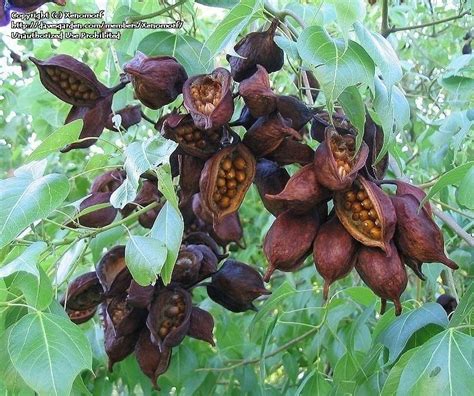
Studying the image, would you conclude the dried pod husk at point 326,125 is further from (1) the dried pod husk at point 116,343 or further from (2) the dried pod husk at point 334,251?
(1) the dried pod husk at point 116,343

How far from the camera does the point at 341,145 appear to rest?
1.08 meters

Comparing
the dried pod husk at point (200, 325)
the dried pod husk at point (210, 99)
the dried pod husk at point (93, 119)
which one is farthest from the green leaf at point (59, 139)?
the dried pod husk at point (200, 325)

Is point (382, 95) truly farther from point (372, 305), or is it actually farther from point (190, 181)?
point (372, 305)

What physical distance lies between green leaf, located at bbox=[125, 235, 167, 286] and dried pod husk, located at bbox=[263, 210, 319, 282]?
0.16 m

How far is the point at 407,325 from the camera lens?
1153mm

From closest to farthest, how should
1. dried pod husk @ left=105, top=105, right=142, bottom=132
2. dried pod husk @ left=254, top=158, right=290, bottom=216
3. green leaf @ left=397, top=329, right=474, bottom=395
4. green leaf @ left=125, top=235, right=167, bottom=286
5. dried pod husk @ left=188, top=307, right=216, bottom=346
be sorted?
1. green leaf @ left=397, top=329, right=474, bottom=395
2. green leaf @ left=125, top=235, right=167, bottom=286
3. dried pod husk @ left=254, top=158, right=290, bottom=216
4. dried pod husk @ left=188, top=307, right=216, bottom=346
5. dried pod husk @ left=105, top=105, right=142, bottom=132

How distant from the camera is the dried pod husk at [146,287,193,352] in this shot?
1.27 meters

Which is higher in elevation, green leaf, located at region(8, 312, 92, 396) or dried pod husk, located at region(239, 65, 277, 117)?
dried pod husk, located at region(239, 65, 277, 117)

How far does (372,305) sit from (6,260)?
0.69 m

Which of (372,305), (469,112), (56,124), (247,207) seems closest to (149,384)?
(372,305)

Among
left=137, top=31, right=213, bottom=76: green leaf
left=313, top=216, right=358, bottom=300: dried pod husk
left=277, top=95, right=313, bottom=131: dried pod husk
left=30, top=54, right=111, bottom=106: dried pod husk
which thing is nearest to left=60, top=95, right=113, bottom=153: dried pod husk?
left=30, top=54, right=111, bottom=106: dried pod husk

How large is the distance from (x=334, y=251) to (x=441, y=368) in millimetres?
210

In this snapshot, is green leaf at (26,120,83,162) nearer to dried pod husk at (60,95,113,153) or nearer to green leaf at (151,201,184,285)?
dried pod husk at (60,95,113,153)

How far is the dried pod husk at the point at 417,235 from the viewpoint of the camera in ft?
3.37
